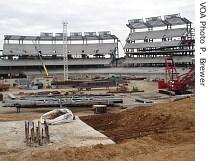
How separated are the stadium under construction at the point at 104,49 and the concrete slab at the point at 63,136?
74486mm

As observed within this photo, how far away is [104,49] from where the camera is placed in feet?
375

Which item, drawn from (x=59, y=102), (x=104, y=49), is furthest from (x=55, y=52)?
(x=59, y=102)

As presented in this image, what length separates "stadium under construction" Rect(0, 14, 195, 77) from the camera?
9775cm

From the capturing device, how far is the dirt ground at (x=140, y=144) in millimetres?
12055

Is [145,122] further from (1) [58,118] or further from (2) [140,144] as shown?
(2) [140,144]

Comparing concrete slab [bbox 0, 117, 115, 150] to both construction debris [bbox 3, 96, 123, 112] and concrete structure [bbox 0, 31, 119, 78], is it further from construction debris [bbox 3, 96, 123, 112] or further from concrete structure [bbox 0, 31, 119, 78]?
concrete structure [bbox 0, 31, 119, 78]

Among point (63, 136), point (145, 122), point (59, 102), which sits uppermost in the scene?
point (59, 102)

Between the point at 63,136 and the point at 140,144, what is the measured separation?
3946mm

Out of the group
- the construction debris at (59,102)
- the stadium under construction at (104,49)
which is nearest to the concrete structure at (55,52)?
the stadium under construction at (104,49)

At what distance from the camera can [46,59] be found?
108 meters

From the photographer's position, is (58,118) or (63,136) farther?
(58,118)

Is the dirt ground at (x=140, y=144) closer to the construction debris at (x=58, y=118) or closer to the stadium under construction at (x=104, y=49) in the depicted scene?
the construction debris at (x=58, y=118)

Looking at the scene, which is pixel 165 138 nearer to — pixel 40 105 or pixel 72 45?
pixel 40 105
